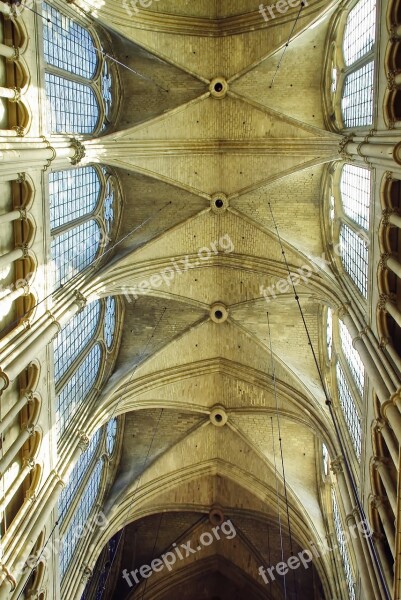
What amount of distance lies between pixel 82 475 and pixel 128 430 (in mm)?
3885

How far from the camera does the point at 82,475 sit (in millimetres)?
17250

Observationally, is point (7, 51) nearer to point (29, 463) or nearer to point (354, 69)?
point (29, 463)

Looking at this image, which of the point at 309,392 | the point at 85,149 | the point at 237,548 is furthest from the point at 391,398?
the point at 237,548

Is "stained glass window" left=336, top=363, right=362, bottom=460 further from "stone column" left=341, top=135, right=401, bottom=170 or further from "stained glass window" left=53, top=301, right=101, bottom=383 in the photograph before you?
"stained glass window" left=53, top=301, right=101, bottom=383

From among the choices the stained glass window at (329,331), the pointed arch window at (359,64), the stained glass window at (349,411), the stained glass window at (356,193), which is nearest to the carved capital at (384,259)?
the stained glass window at (356,193)

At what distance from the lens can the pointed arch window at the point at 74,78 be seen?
1367 centimetres

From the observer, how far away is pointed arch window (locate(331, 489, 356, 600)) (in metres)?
15.2

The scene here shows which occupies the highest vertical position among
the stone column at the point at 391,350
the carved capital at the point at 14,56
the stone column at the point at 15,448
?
the carved capital at the point at 14,56

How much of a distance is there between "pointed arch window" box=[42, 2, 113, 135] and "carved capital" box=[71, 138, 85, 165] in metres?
0.52

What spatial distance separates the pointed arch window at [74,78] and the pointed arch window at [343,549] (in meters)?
Answer: 13.5

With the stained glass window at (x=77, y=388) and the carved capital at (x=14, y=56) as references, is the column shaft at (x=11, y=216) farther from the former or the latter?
the stained glass window at (x=77, y=388)

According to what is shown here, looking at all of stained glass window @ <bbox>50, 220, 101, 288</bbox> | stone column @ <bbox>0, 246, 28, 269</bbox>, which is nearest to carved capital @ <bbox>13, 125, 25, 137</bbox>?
stone column @ <bbox>0, 246, 28, 269</bbox>

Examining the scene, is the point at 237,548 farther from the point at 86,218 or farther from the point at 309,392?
the point at 86,218

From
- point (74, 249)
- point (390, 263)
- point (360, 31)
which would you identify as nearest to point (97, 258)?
point (74, 249)
